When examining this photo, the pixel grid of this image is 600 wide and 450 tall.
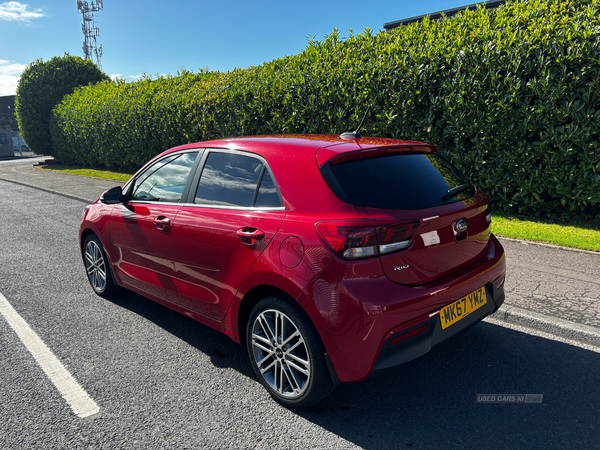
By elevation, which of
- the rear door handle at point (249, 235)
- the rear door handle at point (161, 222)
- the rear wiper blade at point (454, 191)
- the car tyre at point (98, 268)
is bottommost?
the car tyre at point (98, 268)

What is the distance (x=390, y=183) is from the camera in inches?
111

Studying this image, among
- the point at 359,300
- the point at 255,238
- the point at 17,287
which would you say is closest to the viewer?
the point at 359,300

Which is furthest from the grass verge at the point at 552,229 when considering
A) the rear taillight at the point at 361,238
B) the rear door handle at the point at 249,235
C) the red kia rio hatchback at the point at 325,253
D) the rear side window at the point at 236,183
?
the rear door handle at the point at 249,235

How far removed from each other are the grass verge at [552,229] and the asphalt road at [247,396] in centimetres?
198

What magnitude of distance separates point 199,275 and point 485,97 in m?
6.22

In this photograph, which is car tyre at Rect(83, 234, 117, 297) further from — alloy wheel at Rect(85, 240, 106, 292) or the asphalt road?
the asphalt road

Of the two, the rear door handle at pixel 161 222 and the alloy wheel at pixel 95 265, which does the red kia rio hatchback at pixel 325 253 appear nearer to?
the rear door handle at pixel 161 222

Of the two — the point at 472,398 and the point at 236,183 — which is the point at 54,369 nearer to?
the point at 236,183

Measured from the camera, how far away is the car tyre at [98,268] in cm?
477

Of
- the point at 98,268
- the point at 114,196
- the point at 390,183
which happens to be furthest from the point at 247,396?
the point at 98,268

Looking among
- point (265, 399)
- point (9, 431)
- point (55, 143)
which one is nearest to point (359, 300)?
point (265, 399)

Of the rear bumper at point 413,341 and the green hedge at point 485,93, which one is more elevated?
the green hedge at point 485,93

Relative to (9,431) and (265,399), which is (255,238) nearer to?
(265,399)

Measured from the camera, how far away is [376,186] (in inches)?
108
